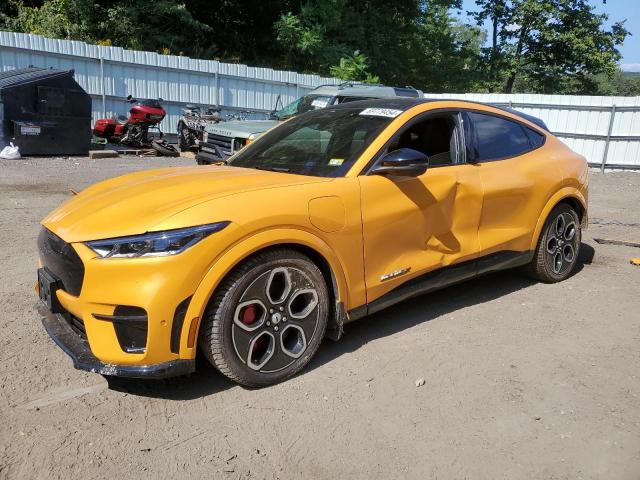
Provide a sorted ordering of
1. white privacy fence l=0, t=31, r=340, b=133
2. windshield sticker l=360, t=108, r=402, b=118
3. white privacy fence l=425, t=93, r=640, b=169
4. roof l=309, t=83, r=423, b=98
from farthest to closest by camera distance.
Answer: white privacy fence l=425, t=93, r=640, b=169
white privacy fence l=0, t=31, r=340, b=133
roof l=309, t=83, r=423, b=98
windshield sticker l=360, t=108, r=402, b=118

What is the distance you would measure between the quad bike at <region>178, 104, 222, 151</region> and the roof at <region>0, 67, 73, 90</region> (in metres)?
3.15

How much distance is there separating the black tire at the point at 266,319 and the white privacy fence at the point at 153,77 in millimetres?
13148

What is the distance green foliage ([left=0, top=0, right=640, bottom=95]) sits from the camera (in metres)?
20.9

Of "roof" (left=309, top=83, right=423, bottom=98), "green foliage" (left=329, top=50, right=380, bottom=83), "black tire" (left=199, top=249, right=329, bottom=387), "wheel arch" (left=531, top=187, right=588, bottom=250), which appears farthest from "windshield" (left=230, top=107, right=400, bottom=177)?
"green foliage" (left=329, top=50, right=380, bottom=83)

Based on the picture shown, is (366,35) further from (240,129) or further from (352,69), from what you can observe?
(240,129)

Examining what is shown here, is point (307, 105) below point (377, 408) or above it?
above

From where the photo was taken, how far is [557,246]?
5.12 meters

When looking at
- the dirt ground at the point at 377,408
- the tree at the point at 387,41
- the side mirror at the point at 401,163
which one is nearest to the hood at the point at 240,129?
the dirt ground at the point at 377,408

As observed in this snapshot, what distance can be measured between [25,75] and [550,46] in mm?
29511

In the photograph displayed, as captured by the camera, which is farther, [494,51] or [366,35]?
[494,51]

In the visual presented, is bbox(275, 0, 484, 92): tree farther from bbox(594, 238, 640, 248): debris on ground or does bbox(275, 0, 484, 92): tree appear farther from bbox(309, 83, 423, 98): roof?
bbox(594, 238, 640, 248): debris on ground

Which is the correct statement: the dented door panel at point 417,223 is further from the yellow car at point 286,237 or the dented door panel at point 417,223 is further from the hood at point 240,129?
the hood at point 240,129

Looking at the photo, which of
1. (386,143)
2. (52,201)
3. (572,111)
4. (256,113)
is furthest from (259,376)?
(572,111)

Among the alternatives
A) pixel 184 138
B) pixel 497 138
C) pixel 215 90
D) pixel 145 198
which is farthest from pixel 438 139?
pixel 215 90
